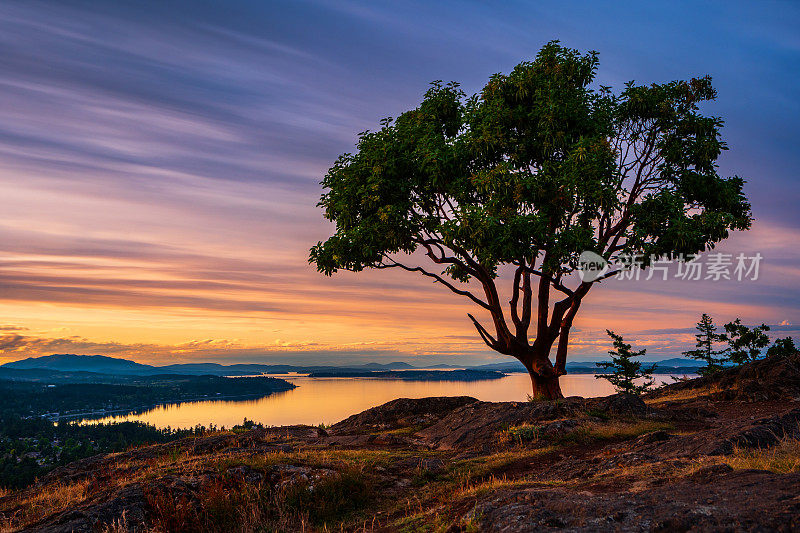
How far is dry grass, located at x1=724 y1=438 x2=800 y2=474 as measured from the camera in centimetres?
808

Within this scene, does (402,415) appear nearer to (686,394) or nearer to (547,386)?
(547,386)

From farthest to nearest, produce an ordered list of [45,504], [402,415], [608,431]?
1. [402,415]
2. [608,431]
3. [45,504]

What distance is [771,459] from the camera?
8.66 meters

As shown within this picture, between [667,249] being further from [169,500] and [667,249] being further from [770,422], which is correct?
[169,500]

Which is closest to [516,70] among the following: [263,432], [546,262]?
[546,262]

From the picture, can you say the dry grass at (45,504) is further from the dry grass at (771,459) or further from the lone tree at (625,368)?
the lone tree at (625,368)

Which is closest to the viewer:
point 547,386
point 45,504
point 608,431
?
point 45,504

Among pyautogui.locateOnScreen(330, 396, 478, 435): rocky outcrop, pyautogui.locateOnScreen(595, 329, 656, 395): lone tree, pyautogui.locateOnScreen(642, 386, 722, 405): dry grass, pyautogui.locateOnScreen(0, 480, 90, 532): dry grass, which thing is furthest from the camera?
pyautogui.locateOnScreen(595, 329, 656, 395): lone tree

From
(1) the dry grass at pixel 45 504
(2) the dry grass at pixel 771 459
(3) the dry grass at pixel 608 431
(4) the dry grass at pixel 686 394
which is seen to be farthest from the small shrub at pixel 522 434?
(4) the dry grass at pixel 686 394

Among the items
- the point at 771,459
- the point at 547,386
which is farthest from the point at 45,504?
the point at 547,386

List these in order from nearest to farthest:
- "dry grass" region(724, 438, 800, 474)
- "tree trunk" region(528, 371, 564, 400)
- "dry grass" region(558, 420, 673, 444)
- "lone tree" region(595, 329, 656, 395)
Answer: "dry grass" region(724, 438, 800, 474) → "dry grass" region(558, 420, 673, 444) → "tree trunk" region(528, 371, 564, 400) → "lone tree" region(595, 329, 656, 395)

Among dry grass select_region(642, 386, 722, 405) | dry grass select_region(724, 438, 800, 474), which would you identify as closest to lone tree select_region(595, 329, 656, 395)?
dry grass select_region(642, 386, 722, 405)

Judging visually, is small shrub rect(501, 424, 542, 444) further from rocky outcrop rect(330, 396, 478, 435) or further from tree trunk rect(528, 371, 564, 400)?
tree trunk rect(528, 371, 564, 400)

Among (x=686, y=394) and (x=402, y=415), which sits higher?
(x=686, y=394)
